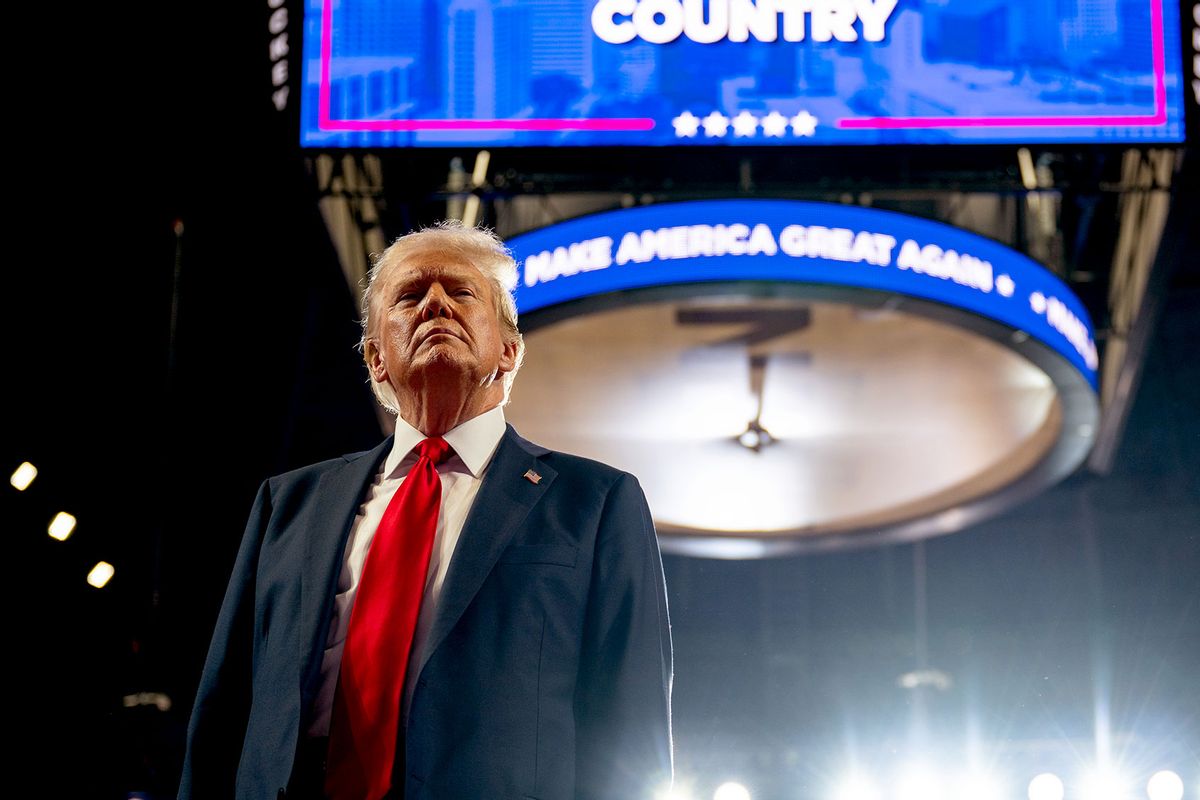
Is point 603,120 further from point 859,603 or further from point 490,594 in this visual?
point 859,603

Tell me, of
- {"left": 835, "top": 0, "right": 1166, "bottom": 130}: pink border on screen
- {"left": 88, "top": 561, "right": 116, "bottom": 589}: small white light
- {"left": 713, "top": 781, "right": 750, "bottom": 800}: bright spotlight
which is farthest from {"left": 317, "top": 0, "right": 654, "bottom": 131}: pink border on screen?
{"left": 713, "top": 781, "right": 750, "bottom": 800}: bright spotlight

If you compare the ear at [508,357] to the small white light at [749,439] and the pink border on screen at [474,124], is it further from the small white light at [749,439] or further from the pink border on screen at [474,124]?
the small white light at [749,439]

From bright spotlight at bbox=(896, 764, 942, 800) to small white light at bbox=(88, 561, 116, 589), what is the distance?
4376 mm

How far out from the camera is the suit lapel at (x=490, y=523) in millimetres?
1818

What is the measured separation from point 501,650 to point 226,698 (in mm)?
484

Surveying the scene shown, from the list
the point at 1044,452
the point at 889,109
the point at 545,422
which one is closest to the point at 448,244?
the point at 889,109

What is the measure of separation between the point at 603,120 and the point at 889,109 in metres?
0.92

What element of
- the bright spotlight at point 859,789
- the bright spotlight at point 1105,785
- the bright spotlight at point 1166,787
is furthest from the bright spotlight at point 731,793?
the bright spotlight at point 1166,787

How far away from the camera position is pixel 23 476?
4215 mm

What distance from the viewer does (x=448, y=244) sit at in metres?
2.12

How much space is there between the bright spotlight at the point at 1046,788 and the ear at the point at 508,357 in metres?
5.44

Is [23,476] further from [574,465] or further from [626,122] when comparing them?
[574,465]

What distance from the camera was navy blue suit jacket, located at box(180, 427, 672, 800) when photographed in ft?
5.86

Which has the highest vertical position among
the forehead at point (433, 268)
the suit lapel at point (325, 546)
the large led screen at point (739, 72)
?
the large led screen at point (739, 72)
